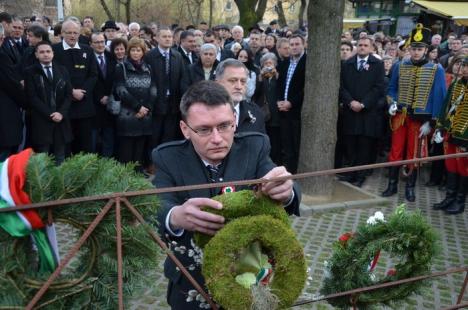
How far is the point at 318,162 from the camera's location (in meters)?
7.34

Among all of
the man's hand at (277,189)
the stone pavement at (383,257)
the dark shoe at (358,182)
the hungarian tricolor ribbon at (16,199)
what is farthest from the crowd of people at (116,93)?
the hungarian tricolor ribbon at (16,199)

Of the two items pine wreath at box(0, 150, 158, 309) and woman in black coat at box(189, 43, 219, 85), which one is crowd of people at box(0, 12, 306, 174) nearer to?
woman in black coat at box(189, 43, 219, 85)

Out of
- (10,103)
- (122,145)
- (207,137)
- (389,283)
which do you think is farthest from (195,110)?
(122,145)

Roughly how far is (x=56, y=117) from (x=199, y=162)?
4.96 metres

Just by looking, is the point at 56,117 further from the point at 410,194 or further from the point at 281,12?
the point at 281,12

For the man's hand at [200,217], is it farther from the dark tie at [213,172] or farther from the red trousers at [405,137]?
the red trousers at [405,137]

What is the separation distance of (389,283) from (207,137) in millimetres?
1183

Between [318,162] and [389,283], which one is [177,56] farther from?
[389,283]

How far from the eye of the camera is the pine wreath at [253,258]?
6.55ft

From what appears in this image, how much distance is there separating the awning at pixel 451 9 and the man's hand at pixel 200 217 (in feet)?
83.9

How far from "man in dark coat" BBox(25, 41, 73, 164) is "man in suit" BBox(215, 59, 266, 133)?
3.21 m

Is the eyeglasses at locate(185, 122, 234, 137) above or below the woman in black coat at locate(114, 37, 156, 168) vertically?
above

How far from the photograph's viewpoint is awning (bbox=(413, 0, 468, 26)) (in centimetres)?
2477

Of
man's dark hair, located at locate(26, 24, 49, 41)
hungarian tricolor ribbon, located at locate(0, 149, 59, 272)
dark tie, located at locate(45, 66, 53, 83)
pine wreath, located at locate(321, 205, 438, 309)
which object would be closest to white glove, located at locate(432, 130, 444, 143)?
pine wreath, located at locate(321, 205, 438, 309)
